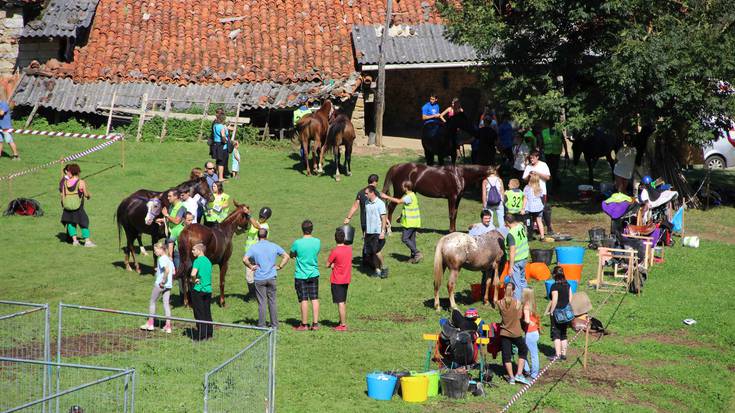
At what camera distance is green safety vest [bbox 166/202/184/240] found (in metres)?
19.0

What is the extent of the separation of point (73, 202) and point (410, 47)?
15.4 meters

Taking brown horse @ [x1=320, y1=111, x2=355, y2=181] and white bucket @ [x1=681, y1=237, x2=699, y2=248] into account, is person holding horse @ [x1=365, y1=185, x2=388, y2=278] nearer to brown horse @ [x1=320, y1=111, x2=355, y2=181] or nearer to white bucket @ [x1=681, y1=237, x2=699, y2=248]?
white bucket @ [x1=681, y1=237, x2=699, y2=248]

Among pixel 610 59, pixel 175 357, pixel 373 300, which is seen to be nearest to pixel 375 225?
pixel 373 300

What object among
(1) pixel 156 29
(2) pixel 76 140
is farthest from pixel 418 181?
(1) pixel 156 29

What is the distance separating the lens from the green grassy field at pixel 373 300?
14.8m

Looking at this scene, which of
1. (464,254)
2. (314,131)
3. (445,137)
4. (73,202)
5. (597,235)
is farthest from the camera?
(445,137)

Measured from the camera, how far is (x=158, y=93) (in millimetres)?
33188

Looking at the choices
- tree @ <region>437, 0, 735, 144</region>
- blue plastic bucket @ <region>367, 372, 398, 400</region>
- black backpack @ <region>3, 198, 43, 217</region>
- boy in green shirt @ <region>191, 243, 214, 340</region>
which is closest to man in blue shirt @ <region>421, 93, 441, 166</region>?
tree @ <region>437, 0, 735, 144</region>

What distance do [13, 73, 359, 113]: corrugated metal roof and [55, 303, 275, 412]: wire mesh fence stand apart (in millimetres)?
16469

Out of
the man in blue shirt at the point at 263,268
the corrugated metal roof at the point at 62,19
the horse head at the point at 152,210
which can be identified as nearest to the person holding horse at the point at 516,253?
the man in blue shirt at the point at 263,268

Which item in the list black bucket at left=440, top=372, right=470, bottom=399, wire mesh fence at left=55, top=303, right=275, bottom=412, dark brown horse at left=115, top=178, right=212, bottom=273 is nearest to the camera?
wire mesh fence at left=55, top=303, right=275, bottom=412

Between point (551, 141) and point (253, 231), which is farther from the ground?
point (551, 141)

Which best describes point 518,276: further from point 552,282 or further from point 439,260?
point 439,260

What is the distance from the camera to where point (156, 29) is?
35500 mm
